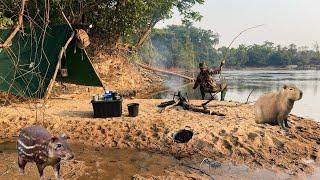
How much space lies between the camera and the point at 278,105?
10.8m

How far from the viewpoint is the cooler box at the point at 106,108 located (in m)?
11.8

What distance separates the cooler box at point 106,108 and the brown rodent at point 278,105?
Result: 4145 mm

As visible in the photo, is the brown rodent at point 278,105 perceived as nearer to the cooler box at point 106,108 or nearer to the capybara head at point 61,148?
the cooler box at point 106,108

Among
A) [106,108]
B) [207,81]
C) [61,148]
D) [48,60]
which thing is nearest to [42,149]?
[61,148]

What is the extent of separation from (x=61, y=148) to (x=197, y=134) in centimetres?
629

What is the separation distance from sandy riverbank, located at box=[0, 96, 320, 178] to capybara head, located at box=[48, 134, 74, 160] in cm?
473

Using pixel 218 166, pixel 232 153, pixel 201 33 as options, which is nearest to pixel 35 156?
pixel 218 166

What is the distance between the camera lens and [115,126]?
36.2ft

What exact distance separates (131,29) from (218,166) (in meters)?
16.0

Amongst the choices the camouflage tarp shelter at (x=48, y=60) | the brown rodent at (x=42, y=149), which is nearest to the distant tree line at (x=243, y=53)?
the camouflage tarp shelter at (x=48, y=60)

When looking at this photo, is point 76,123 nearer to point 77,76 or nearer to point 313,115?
point 77,76

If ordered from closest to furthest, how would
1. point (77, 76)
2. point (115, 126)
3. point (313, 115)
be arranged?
point (115, 126)
point (77, 76)
point (313, 115)

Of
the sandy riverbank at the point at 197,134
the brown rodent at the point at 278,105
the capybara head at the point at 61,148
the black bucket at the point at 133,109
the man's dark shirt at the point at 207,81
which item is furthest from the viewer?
the man's dark shirt at the point at 207,81

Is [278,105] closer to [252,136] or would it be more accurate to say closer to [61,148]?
[252,136]
